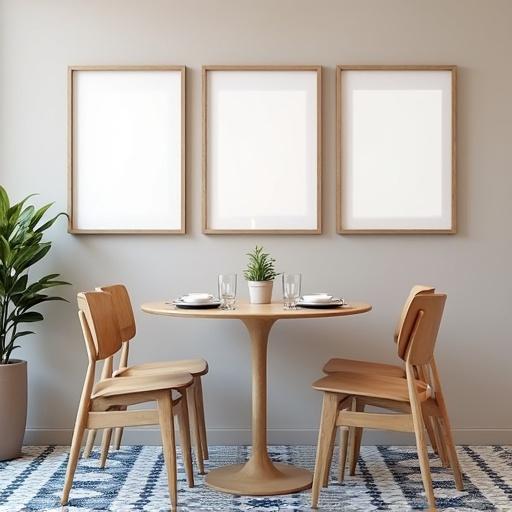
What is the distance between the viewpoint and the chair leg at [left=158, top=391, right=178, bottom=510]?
269 cm

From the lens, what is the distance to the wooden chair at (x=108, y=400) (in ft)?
8.92

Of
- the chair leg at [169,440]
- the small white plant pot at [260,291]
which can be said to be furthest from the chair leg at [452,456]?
the chair leg at [169,440]

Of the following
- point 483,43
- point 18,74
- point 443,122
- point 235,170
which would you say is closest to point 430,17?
point 483,43

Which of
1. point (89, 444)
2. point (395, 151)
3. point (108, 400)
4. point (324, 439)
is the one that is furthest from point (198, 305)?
point (395, 151)

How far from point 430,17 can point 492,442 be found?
223cm

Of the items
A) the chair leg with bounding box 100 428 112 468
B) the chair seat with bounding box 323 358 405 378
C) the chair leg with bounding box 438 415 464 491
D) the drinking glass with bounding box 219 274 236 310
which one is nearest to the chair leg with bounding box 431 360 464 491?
the chair leg with bounding box 438 415 464 491

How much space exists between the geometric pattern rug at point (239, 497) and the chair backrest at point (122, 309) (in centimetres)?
63

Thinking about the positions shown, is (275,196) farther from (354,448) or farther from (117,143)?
(354,448)

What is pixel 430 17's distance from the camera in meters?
3.71

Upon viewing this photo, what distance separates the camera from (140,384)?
2.83 metres

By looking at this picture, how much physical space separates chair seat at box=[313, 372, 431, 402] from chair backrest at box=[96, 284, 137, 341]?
955 millimetres

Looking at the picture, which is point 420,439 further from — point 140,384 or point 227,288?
point 140,384

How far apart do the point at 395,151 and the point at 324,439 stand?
65.0 inches

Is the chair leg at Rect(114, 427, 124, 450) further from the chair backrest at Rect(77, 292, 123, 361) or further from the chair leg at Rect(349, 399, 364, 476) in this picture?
the chair leg at Rect(349, 399, 364, 476)
